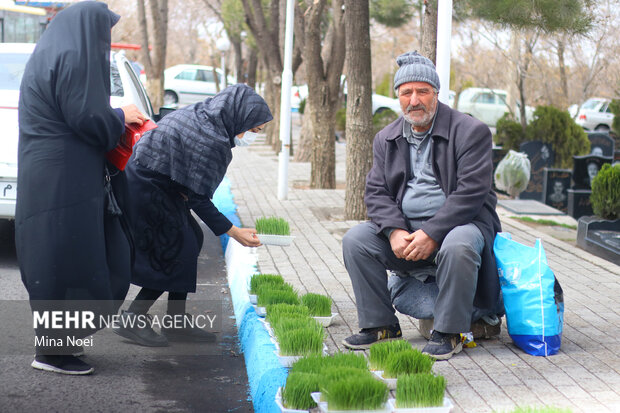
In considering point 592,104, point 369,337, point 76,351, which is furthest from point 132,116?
point 592,104

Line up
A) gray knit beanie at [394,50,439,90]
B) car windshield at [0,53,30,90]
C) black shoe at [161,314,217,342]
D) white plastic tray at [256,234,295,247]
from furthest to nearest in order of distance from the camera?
car windshield at [0,53,30,90], white plastic tray at [256,234,295,247], black shoe at [161,314,217,342], gray knit beanie at [394,50,439,90]

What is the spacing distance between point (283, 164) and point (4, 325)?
666 cm

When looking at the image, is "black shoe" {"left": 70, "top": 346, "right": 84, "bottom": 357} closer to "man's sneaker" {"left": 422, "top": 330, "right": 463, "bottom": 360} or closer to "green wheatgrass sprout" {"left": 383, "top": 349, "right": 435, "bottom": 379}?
"green wheatgrass sprout" {"left": 383, "top": 349, "right": 435, "bottom": 379}

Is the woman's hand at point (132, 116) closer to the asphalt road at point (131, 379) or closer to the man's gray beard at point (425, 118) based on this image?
the asphalt road at point (131, 379)

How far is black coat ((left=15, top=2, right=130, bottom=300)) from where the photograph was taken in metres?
4.21

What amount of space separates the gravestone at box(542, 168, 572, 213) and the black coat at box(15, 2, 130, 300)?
969cm

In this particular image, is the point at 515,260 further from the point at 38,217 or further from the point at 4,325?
the point at 4,325

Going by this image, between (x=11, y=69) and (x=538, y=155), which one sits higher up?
(x=11, y=69)

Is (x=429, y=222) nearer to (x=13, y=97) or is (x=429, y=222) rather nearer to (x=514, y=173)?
(x=13, y=97)

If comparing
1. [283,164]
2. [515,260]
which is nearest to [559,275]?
[515,260]

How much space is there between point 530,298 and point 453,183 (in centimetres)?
75

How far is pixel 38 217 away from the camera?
170 inches

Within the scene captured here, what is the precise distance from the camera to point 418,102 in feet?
15.8

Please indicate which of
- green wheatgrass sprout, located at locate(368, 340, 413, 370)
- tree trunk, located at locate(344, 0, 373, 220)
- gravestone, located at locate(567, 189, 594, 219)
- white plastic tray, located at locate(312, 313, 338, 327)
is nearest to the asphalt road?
white plastic tray, located at locate(312, 313, 338, 327)
